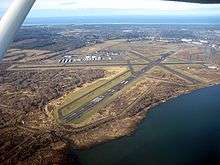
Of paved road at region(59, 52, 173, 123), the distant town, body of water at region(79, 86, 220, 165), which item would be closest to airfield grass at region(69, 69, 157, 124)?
Answer: the distant town

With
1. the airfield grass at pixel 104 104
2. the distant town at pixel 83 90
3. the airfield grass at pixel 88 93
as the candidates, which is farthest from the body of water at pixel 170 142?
the airfield grass at pixel 88 93

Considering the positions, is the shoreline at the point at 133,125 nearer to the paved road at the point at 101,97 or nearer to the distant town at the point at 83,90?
the distant town at the point at 83,90

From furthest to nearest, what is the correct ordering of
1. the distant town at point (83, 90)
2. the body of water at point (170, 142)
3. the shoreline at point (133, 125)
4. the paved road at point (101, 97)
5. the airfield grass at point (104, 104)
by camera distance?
the paved road at point (101, 97), the airfield grass at point (104, 104), the distant town at point (83, 90), the shoreline at point (133, 125), the body of water at point (170, 142)

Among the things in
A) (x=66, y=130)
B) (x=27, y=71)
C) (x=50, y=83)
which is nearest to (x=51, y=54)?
(x=27, y=71)

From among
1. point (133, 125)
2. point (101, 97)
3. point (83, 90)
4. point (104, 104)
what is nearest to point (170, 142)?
point (133, 125)

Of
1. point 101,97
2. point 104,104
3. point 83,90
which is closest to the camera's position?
point 104,104

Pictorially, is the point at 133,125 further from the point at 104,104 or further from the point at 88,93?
the point at 88,93

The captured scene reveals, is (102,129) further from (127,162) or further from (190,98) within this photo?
(190,98)

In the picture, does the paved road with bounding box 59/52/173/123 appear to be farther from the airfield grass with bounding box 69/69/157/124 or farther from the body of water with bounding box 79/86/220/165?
the body of water with bounding box 79/86/220/165
